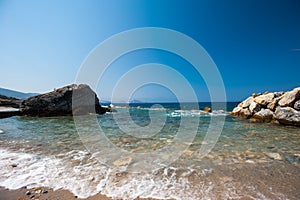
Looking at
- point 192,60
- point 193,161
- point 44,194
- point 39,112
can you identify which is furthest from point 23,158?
point 39,112

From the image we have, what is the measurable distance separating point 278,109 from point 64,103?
990 inches

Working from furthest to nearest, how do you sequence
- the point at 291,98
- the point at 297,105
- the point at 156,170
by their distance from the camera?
the point at 291,98, the point at 297,105, the point at 156,170

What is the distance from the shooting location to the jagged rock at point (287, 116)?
45.0 ft

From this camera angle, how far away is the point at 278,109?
15.6 meters

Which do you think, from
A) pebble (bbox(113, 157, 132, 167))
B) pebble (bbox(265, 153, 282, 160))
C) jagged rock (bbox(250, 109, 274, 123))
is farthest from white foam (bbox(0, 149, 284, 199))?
jagged rock (bbox(250, 109, 274, 123))

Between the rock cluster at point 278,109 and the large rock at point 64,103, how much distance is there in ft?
73.1

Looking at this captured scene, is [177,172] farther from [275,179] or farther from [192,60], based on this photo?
[192,60]

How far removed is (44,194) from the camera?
3.23 metres

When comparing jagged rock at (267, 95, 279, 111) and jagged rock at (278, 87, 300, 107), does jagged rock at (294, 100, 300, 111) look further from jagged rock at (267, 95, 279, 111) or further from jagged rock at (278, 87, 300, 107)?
jagged rock at (267, 95, 279, 111)

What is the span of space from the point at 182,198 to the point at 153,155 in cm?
278

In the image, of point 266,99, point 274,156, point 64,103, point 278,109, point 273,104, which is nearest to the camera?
point 274,156

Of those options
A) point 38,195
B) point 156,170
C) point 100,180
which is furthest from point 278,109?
point 38,195

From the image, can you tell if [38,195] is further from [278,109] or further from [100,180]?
[278,109]

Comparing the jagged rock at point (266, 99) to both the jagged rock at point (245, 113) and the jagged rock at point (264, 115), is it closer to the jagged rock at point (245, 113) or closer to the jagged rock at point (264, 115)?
the jagged rock at point (264, 115)
